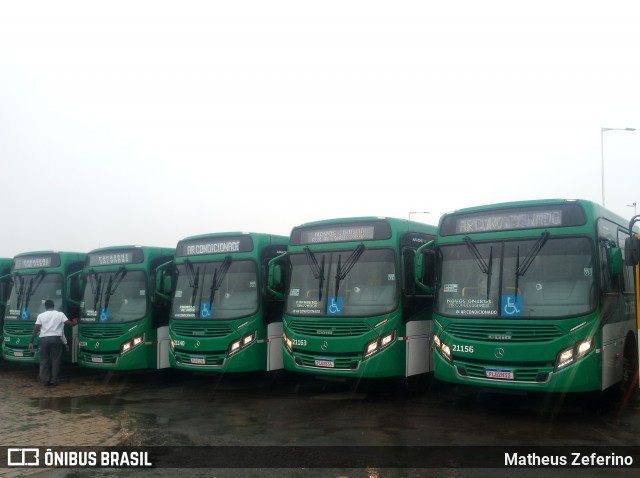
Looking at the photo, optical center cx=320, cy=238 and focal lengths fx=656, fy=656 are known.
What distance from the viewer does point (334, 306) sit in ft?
37.5

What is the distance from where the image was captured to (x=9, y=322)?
1598 centimetres

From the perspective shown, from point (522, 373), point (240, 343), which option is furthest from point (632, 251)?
point (240, 343)

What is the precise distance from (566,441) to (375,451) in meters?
2.51

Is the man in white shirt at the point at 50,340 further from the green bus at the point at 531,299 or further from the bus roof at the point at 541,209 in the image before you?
the bus roof at the point at 541,209

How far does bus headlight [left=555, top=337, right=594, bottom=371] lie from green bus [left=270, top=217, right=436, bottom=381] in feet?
9.23

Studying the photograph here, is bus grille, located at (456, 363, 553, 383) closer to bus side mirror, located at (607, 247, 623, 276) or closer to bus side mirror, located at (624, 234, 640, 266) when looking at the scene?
bus side mirror, located at (624, 234, 640, 266)

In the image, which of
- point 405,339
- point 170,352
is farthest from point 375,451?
point 170,352

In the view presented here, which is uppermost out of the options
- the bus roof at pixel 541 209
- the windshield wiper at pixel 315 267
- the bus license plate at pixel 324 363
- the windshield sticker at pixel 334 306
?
the bus roof at pixel 541 209

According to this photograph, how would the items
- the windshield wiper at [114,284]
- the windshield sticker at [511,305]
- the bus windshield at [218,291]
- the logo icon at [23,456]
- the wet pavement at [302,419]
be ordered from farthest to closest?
the windshield wiper at [114,284] → the bus windshield at [218,291] → the windshield sticker at [511,305] → the wet pavement at [302,419] → the logo icon at [23,456]

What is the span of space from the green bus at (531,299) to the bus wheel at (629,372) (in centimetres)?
15

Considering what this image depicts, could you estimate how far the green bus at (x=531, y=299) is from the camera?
914 cm

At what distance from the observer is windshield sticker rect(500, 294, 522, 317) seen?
31.2 ft

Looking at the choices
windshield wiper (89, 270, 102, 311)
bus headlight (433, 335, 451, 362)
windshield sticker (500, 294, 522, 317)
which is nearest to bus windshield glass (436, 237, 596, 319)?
windshield sticker (500, 294, 522, 317)

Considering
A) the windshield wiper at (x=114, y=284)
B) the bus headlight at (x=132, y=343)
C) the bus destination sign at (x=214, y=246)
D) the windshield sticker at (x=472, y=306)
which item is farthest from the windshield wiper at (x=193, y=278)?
the windshield sticker at (x=472, y=306)
